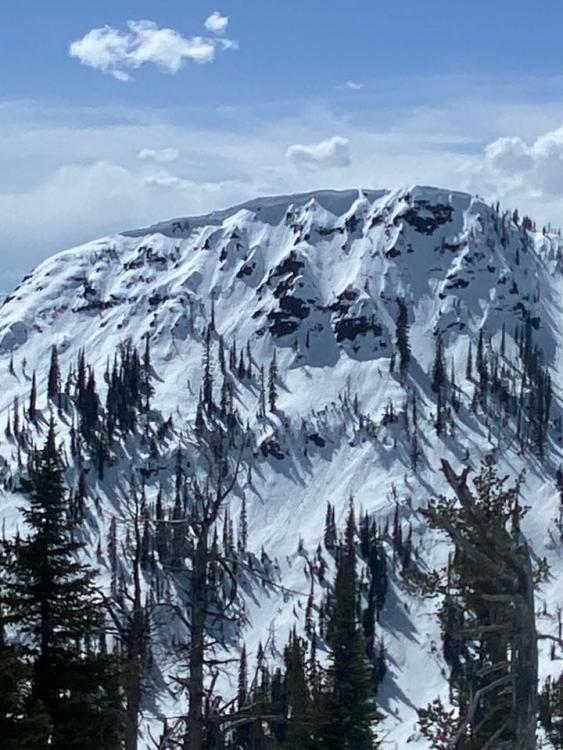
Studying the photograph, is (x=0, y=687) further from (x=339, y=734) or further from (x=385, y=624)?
(x=385, y=624)

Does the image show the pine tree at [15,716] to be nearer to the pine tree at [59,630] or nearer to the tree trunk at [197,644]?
the pine tree at [59,630]

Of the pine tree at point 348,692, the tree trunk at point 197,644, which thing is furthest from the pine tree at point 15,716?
the pine tree at point 348,692

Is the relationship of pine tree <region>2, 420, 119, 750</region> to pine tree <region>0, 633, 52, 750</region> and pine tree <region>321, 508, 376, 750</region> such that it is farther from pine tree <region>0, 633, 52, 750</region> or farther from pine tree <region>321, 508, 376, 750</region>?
pine tree <region>321, 508, 376, 750</region>

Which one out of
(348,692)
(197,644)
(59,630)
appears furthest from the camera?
(348,692)

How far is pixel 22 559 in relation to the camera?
2228cm

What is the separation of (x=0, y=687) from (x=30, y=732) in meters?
1.15

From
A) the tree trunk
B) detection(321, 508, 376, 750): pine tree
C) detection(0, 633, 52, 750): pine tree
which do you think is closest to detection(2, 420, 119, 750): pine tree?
detection(0, 633, 52, 750): pine tree

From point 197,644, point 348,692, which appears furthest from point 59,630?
point 348,692

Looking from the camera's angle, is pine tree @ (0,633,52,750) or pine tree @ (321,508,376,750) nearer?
pine tree @ (0,633,52,750)

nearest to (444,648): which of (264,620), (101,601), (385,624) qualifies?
(385,624)

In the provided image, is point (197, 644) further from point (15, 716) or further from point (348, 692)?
point (348, 692)

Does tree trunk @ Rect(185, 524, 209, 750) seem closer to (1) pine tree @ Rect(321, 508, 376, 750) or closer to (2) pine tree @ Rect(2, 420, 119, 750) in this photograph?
(2) pine tree @ Rect(2, 420, 119, 750)

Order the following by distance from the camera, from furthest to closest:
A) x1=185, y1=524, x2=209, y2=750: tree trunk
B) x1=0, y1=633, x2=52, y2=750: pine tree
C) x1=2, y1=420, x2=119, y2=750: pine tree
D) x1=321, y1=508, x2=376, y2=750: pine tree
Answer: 1. x1=321, y1=508, x2=376, y2=750: pine tree
2. x1=2, y1=420, x2=119, y2=750: pine tree
3. x1=0, y1=633, x2=52, y2=750: pine tree
4. x1=185, y1=524, x2=209, y2=750: tree trunk

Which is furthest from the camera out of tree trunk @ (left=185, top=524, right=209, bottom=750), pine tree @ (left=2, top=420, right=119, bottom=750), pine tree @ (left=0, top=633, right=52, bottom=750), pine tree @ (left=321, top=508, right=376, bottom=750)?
pine tree @ (left=321, top=508, right=376, bottom=750)
